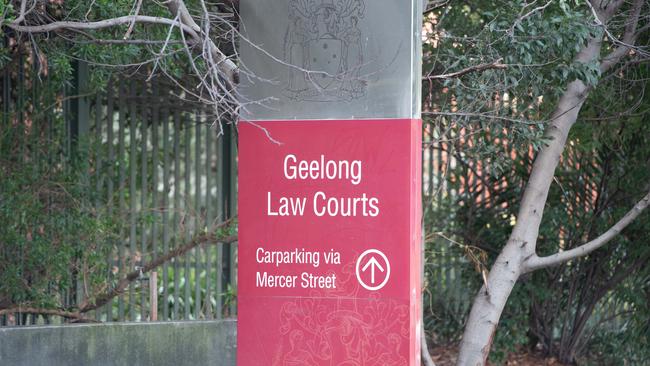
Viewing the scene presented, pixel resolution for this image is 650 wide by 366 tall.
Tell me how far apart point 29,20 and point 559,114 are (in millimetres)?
4339

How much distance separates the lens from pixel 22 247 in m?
9.52

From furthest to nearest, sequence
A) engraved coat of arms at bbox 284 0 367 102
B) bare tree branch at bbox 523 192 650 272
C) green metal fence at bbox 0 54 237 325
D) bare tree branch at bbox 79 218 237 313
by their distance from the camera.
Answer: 1. green metal fence at bbox 0 54 237 325
2. bare tree branch at bbox 79 218 237 313
3. bare tree branch at bbox 523 192 650 272
4. engraved coat of arms at bbox 284 0 367 102

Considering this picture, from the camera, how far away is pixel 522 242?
27.8ft

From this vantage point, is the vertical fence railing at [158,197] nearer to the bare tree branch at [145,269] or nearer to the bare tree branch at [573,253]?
the bare tree branch at [145,269]

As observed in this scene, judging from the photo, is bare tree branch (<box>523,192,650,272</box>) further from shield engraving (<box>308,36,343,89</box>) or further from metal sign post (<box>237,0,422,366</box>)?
shield engraving (<box>308,36,343,89</box>)

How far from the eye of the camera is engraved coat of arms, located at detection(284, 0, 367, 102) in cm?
611

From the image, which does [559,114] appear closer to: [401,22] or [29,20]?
[401,22]

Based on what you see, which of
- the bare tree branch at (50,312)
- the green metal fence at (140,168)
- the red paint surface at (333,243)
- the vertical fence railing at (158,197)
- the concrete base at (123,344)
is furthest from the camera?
the vertical fence railing at (158,197)

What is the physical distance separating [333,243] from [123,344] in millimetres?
2784

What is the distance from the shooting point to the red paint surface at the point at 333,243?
5969 mm

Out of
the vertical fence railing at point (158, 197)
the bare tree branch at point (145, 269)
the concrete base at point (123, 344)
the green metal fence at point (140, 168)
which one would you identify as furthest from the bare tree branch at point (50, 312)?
the vertical fence railing at point (158, 197)

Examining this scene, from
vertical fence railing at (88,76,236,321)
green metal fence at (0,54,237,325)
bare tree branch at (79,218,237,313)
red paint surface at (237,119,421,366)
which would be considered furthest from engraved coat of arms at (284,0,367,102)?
vertical fence railing at (88,76,236,321)

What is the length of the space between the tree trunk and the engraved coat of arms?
280 centimetres

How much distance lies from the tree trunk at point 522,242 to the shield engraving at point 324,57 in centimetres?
281
